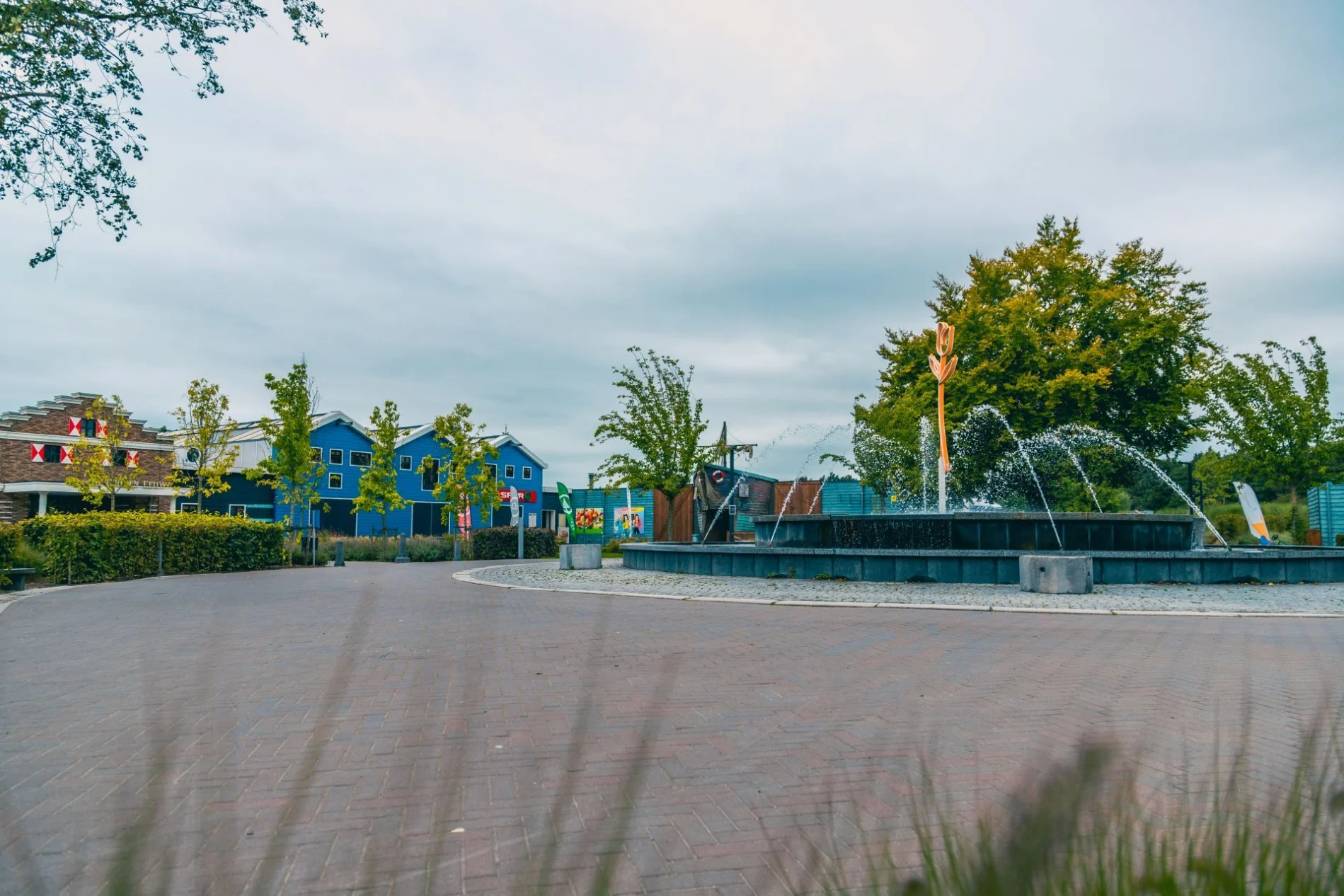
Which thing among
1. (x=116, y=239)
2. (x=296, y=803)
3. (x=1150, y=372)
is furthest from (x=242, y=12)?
(x=1150, y=372)

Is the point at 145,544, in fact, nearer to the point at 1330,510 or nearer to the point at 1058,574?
the point at 1058,574

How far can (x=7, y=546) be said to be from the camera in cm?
1734

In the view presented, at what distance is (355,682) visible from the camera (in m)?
7.21

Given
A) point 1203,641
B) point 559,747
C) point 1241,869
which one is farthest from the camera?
point 1203,641

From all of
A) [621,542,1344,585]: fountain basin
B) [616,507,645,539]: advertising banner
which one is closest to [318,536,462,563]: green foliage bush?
[616,507,645,539]: advertising banner

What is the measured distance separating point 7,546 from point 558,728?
17.1m

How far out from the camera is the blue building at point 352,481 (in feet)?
159

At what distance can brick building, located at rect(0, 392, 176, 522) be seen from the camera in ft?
120

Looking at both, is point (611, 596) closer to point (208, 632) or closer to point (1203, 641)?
point (208, 632)

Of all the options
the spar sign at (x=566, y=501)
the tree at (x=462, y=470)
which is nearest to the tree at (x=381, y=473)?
the tree at (x=462, y=470)

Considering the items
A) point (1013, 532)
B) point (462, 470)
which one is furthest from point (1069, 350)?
point (462, 470)

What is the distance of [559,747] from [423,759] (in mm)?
810

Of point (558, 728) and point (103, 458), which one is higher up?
point (103, 458)

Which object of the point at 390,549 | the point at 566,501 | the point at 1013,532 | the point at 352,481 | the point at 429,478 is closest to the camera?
the point at 1013,532
